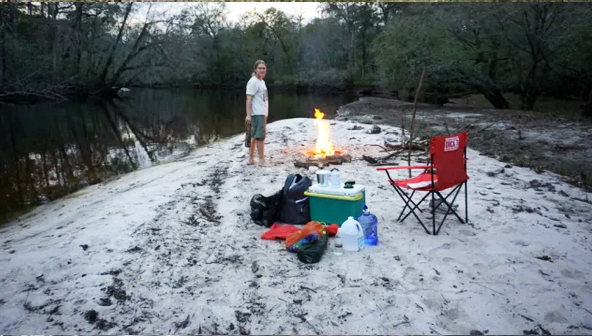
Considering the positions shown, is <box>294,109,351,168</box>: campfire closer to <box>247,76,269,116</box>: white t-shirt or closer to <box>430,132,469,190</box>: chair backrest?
<box>247,76,269,116</box>: white t-shirt

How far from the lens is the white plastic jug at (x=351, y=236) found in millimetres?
3949

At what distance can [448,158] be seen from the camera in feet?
14.2

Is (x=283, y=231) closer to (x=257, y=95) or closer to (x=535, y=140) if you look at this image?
(x=257, y=95)

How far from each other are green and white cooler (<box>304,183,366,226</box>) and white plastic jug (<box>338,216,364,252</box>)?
40 centimetres

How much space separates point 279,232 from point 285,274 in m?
0.84

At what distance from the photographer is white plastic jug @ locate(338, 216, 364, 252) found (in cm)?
395

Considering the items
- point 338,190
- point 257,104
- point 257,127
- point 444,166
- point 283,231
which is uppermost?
point 257,104

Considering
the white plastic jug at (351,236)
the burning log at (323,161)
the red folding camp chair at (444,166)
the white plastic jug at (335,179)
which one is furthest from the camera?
the burning log at (323,161)

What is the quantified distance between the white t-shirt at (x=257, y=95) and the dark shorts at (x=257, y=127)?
114mm

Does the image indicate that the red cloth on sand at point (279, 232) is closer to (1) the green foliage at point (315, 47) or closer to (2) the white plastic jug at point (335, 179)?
Result: (2) the white plastic jug at point (335, 179)

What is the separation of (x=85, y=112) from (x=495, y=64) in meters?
22.1

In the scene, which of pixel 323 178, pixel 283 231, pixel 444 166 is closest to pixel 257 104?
pixel 323 178

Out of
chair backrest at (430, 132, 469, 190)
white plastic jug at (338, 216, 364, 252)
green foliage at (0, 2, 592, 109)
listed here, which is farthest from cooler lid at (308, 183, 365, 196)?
green foliage at (0, 2, 592, 109)

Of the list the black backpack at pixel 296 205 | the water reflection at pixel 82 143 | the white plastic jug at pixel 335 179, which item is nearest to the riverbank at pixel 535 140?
the white plastic jug at pixel 335 179
